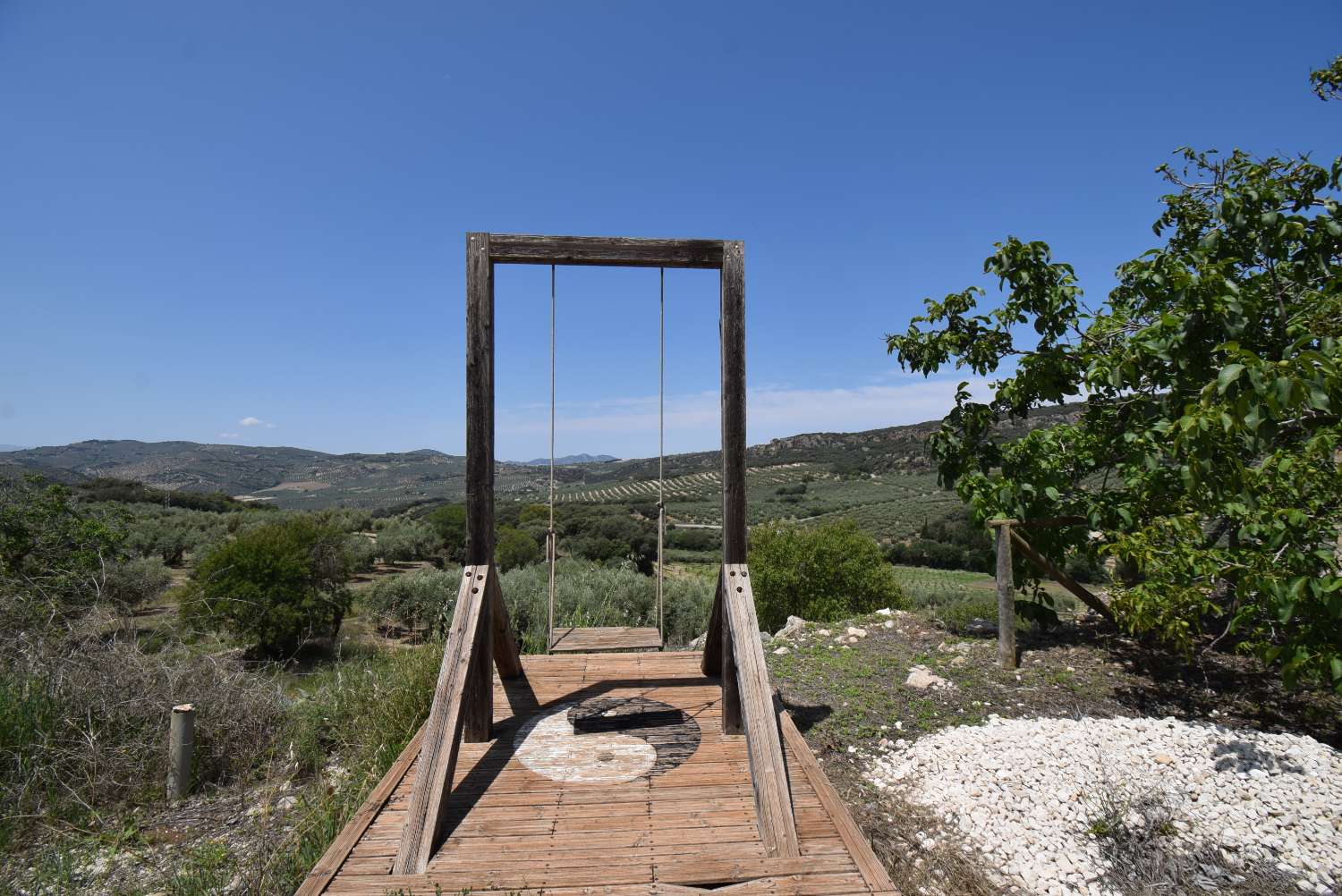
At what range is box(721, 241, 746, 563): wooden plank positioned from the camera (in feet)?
12.3

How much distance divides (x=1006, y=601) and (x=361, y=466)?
8113cm

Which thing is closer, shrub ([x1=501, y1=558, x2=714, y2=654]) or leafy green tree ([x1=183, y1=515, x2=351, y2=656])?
shrub ([x1=501, y1=558, x2=714, y2=654])

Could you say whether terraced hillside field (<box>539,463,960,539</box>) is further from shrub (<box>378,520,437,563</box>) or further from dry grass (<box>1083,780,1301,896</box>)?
dry grass (<box>1083,780,1301,896</box>)

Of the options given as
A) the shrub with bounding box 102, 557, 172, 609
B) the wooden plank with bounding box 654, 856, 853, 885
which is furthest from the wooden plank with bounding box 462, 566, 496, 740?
the shrub with bounding box 102, 557, 172, 609

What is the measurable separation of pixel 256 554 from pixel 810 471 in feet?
133

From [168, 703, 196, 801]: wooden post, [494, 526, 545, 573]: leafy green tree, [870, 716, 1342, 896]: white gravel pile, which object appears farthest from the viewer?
[494, 526, 545, 573]: leafy green tree

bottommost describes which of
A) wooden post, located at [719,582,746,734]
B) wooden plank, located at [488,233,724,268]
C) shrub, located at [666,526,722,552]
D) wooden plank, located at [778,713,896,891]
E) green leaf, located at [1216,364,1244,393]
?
shrub, located at [666,526,722,552]

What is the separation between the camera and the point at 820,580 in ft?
37.7

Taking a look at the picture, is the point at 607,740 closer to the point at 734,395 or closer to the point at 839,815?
the point at 839,815

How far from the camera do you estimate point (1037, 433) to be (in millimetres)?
5789

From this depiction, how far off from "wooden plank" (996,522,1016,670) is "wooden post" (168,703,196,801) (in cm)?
615

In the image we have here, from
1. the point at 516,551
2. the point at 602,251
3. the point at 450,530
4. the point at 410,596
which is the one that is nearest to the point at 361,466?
the point at 450,530

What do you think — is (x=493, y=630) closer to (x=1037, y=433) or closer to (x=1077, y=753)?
(x=1077, y=753)

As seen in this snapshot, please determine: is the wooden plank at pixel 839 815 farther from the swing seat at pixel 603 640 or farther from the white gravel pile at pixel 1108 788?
the swing seat at pixel 603 640
